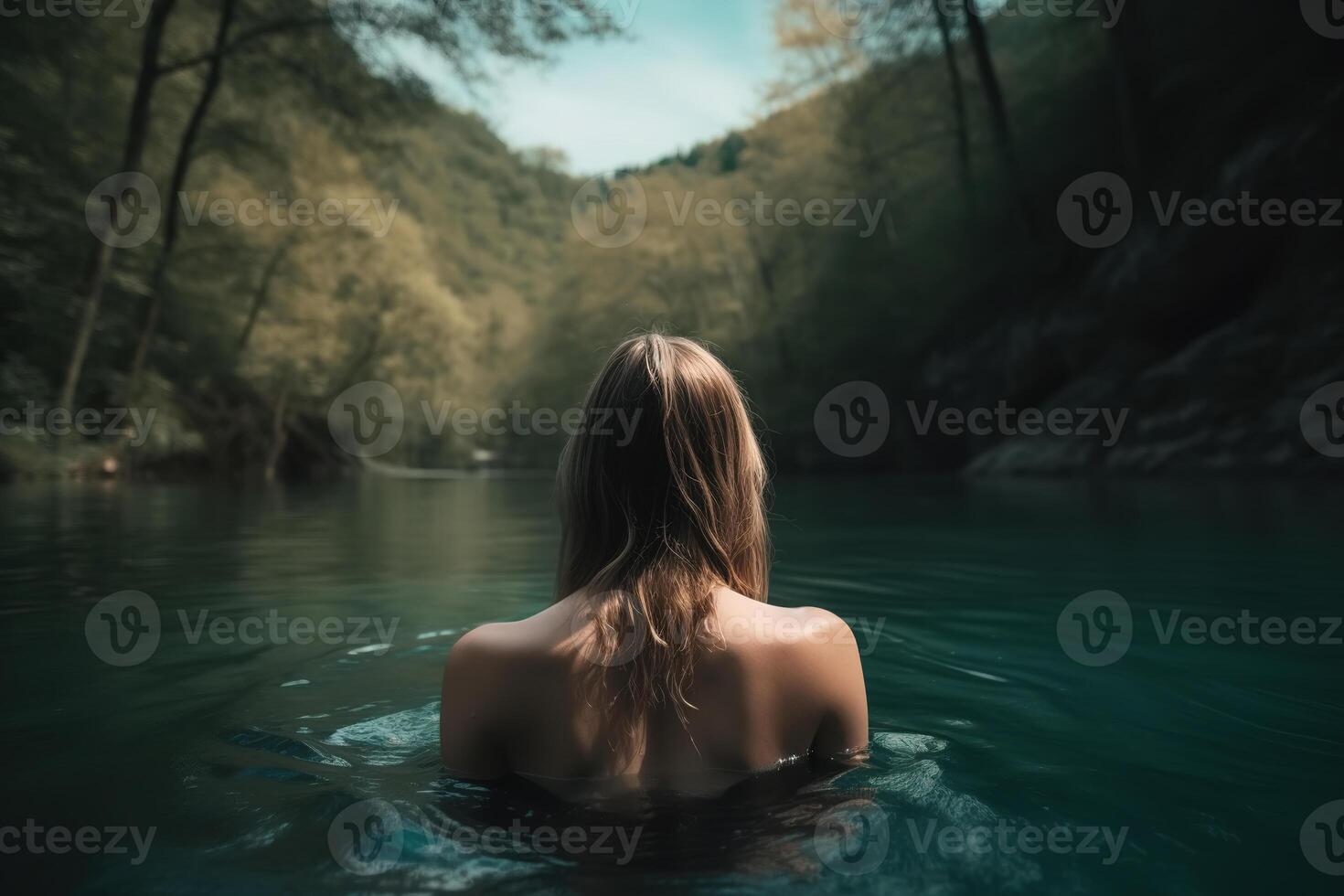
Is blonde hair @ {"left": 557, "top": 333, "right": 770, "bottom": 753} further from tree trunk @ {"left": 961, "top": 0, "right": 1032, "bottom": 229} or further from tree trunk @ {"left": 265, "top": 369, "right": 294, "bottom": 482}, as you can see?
tree trunk @ {"left": 265, "top": 369, "right": 294, "bottom": 482}

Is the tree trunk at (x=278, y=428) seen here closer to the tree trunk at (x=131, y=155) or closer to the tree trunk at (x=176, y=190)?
the tree trunk at (x=176, y=190)

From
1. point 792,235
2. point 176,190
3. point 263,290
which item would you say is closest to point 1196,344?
point 176,190

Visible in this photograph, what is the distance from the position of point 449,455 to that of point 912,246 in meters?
31.3

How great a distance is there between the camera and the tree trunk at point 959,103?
20.9 m

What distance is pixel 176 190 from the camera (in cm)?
1650

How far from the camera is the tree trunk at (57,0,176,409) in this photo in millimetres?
14109

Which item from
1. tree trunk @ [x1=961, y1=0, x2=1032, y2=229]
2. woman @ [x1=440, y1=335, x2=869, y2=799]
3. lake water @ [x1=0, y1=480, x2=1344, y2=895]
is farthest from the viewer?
tree trunk @ [x1=961, y1=0, x2=1032, y2=229]

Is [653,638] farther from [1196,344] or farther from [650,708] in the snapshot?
[1196,344]

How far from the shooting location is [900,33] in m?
21.0

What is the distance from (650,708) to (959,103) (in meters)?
23.1

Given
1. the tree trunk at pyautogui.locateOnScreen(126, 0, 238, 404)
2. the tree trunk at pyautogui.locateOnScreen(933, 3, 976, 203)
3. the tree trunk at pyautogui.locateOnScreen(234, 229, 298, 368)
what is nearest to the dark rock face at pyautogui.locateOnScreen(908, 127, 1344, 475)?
→ the tree trunk at pyautogui.locateOnScreen(933, 3, 976, 203)

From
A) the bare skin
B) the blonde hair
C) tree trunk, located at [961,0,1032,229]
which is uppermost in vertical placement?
tree trunk, located at [961,0,1032,229]

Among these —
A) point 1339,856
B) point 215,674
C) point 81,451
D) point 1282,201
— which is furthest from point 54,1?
point 1282,201

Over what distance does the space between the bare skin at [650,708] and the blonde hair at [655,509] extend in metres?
0.05
